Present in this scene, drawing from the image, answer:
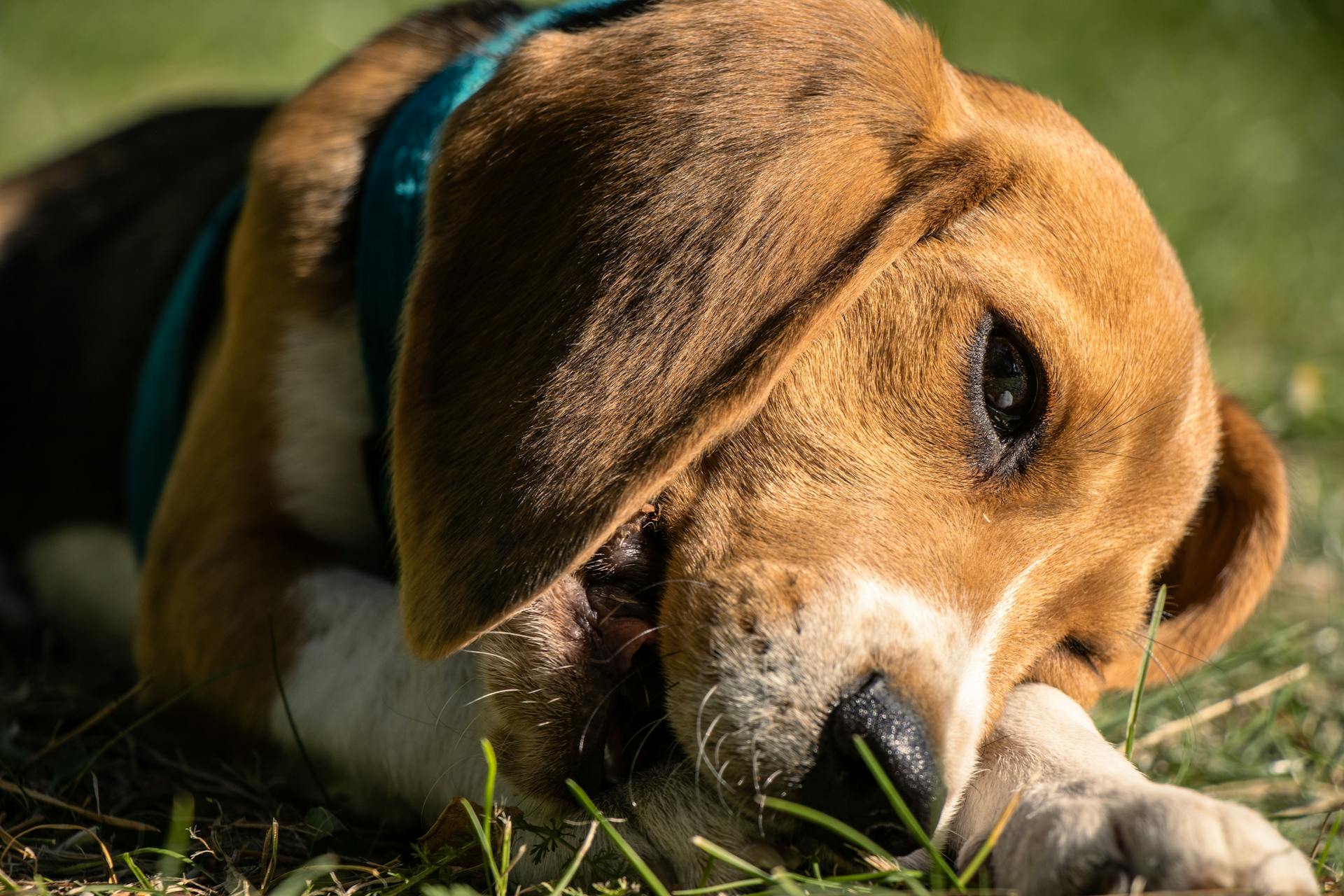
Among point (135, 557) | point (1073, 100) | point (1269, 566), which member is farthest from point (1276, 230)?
point (135, 557)

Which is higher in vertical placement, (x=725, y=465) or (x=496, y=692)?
(x=725, y=465)

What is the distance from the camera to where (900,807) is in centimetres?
204

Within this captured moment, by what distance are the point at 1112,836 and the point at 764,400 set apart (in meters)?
0.86

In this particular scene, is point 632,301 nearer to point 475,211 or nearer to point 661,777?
point 475,211

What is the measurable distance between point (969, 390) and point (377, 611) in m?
1.25

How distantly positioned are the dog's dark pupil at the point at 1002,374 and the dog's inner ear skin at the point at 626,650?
25.7 inches

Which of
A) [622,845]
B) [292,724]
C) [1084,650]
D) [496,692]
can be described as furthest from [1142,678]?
[292,724]

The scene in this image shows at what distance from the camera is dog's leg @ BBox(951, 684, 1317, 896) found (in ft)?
6.57

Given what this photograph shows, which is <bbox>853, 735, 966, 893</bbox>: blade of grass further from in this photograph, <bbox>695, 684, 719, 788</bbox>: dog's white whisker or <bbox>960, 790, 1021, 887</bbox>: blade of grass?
<bbox>695, 684, 719, 788</bbox>: dog's white whisker

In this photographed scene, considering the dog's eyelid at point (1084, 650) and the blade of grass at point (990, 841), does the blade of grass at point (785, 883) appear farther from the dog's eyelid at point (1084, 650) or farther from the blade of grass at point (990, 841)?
the dog's eyelid at point (1084, 650)

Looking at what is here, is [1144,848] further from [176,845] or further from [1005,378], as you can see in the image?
[176,845]

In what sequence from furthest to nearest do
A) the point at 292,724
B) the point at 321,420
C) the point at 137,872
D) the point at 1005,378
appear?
the point at 321,420 < the point at 292,724 < the point at 1005,378 < the point at 137,872

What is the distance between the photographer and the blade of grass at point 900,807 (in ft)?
6.69

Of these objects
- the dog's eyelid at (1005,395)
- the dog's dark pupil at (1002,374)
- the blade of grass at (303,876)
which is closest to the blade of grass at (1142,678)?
A: the dog's eyelid at (1005,395)
